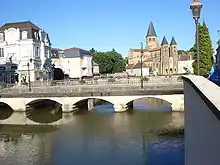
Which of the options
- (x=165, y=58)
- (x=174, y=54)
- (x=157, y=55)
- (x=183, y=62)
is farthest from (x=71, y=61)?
(x=157, y=55)

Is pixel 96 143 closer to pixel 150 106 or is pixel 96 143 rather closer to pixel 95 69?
pixel 150 106

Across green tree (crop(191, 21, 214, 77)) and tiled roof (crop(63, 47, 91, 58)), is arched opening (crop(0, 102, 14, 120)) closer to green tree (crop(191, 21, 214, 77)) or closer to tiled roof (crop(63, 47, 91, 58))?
green tree (crop(191, 21, 214, 77))

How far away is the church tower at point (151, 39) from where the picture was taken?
13088 centimetres

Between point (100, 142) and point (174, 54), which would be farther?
point (174, 54)

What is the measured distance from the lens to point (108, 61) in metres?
102

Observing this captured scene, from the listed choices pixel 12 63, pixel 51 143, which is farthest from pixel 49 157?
pixel 12 63

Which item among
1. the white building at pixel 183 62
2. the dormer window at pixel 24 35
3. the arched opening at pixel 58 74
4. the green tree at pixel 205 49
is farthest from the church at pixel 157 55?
the dormer window at pixel 24 35

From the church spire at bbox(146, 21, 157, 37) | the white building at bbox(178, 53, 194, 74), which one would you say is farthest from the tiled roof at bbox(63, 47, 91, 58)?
the church spire at bbox(146, 21, 157, 37)

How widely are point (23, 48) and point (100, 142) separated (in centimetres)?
3576

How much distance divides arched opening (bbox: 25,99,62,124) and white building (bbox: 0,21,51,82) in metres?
12.4

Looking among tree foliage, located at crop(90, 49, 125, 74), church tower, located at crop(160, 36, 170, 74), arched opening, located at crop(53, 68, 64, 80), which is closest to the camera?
arched opening, located at crop(53, 68, 64, 80)

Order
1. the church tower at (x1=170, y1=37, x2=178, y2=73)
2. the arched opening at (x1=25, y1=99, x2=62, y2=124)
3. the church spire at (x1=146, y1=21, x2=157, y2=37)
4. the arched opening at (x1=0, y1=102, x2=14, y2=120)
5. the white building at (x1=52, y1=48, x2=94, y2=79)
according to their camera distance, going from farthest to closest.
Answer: the church spire at (x1=146, y1=21, x2=157, y2=37) → the church tower at (x1=170, y1=37, x2=178, y2=73) → the white building at (x1=52, y1=48, x2=94, y2=79) → the arched opening at (x1=0, y1=102, x2=14, y2=120) → the arched opening at (x1=25, y1=99, x2=62, y2=124)

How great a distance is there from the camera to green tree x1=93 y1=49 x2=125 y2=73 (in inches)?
3939

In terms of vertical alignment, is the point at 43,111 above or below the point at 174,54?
below
